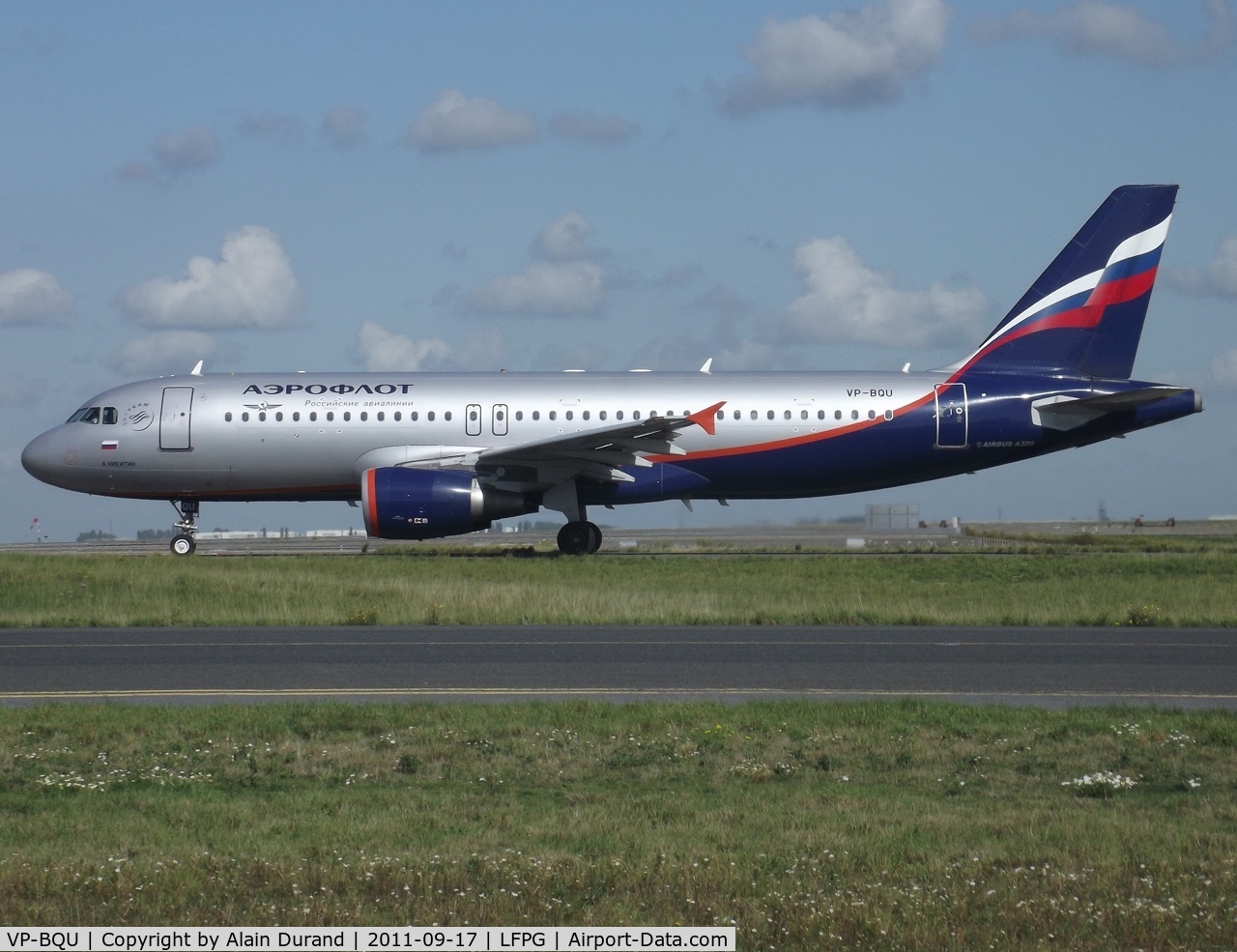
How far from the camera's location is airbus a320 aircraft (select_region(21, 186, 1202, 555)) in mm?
31016

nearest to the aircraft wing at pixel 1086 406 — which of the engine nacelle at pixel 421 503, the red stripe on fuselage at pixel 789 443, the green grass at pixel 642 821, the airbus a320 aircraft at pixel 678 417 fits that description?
the airbus a320 aircraft at pixel 678 417

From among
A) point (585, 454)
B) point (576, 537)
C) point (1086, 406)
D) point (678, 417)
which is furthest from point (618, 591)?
point (1086, 406)

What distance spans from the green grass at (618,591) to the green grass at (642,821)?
818 centimetres

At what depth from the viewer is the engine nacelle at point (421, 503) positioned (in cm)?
2855

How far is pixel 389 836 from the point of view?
7617 mm

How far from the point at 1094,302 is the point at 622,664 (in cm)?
2169

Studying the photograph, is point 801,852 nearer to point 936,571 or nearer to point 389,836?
point 389,836

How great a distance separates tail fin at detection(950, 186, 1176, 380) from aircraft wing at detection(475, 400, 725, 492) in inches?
292

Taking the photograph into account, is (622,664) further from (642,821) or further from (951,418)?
(951,418)

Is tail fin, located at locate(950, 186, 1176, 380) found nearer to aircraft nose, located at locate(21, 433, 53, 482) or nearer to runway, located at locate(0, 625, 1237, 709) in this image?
runway, located at locate(0, 625, 1237, 709)

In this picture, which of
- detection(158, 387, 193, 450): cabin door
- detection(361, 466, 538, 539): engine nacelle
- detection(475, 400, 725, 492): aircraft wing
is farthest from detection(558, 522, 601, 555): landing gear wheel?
detection(158, 387, 193, 450): cabin door

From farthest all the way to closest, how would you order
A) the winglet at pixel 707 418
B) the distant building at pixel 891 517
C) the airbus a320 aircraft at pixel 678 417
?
the distant building at pixel 891 517
the airbus a320 aircraft at pixel 678 417
the winglet at pixel 707 418
